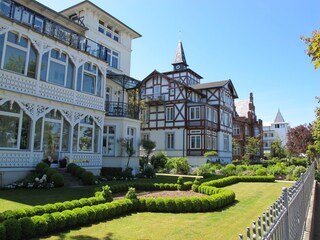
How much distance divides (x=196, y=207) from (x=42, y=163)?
29.5 ft

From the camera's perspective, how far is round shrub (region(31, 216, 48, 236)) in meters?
6.42

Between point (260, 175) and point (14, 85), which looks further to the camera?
point (260, 175)

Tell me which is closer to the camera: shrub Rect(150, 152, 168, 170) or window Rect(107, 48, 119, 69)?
window Rect(107, 48, 119, 69)

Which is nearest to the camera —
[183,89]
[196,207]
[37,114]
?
[196,207]

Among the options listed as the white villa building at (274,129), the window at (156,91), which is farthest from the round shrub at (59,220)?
the white villa building at (274,129)

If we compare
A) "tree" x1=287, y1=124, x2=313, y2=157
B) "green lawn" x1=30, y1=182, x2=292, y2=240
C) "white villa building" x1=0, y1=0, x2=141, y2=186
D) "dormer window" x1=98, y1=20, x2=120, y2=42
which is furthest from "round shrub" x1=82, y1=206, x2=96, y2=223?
"tree" x1=287, y1=124, x2=313, y2=157

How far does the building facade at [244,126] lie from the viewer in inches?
2003

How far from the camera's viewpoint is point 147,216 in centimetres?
893

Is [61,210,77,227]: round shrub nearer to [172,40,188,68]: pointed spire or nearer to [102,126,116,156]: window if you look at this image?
[102,126,116,156]: window

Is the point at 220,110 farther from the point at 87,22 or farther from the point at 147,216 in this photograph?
the point at 147,216

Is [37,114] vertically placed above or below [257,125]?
below

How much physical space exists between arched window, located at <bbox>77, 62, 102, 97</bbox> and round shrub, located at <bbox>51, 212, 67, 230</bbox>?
39.1 ft

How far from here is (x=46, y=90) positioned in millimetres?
15391

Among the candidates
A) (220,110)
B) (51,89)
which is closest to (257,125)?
(220,110)
